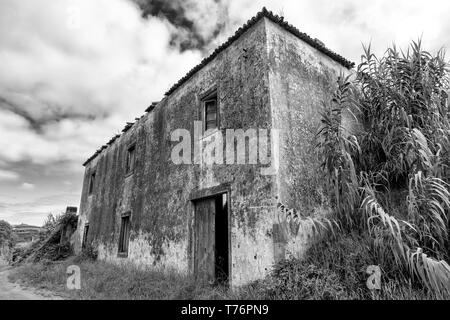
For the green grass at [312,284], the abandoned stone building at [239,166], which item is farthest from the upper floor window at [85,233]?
the green grass at [312,284]

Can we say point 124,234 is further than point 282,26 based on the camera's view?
Yes

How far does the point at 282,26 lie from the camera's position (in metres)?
6.90

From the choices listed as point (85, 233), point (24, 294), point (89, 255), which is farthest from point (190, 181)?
point (85, 233)

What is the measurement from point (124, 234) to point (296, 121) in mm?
7877

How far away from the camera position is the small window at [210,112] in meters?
7.71

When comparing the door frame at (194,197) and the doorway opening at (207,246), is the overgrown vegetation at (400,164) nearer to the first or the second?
the door frame at (194,197)

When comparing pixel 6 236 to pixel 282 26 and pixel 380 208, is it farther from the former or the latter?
pixel 380 208

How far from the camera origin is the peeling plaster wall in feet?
18.4

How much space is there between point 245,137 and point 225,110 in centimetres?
107

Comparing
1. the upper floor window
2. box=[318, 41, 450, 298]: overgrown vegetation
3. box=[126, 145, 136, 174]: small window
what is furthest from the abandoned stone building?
the upper floor window

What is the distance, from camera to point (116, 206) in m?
12.1

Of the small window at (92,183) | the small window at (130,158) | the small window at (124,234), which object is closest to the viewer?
the small window at (124,234)

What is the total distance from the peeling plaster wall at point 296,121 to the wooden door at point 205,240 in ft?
6.63

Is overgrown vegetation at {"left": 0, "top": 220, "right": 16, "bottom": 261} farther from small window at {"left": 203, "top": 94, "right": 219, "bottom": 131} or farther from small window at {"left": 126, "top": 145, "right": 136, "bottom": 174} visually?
small window at {"left": 203, "top": 94, "right": 219, "bottom": 131}
